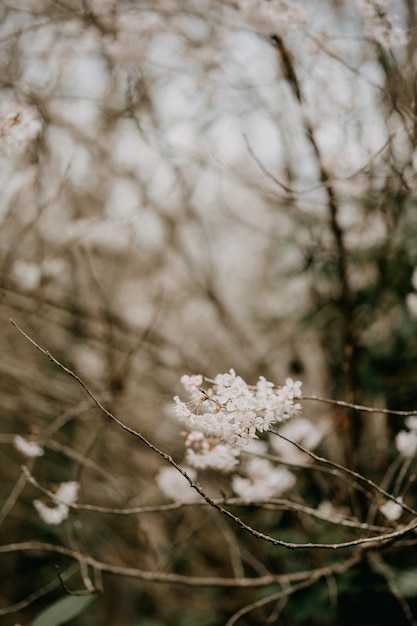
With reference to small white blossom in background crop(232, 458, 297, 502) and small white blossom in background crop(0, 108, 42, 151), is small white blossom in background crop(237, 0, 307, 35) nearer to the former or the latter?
small white blossom in background crop(0, 108, 42, 151)

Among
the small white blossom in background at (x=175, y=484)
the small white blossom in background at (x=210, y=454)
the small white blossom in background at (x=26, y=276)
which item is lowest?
the small white blossom in background at (x=210, y=454)

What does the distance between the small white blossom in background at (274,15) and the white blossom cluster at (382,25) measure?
19cm

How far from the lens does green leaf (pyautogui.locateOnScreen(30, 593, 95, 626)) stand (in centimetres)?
140

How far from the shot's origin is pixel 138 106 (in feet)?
8.36

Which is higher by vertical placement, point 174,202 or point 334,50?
point 174,202

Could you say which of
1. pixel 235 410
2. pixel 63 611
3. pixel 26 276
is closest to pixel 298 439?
pixel 63 611

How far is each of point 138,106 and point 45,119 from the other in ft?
2.27

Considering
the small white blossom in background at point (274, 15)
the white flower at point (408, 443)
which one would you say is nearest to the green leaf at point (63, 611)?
the white flower at point (408, 443)

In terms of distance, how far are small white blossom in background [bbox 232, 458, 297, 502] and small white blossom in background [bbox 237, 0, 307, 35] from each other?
4.54 feet

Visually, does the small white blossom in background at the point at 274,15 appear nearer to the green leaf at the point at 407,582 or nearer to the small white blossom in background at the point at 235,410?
the small white blossom in background at the point at 235,410

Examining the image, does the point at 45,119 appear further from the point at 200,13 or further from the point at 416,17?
the point at 416,17

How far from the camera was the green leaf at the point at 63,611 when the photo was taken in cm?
140

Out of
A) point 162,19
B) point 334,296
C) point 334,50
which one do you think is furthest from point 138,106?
point 334,296

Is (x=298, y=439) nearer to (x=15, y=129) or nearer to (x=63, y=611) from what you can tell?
(x=63, y=611)
